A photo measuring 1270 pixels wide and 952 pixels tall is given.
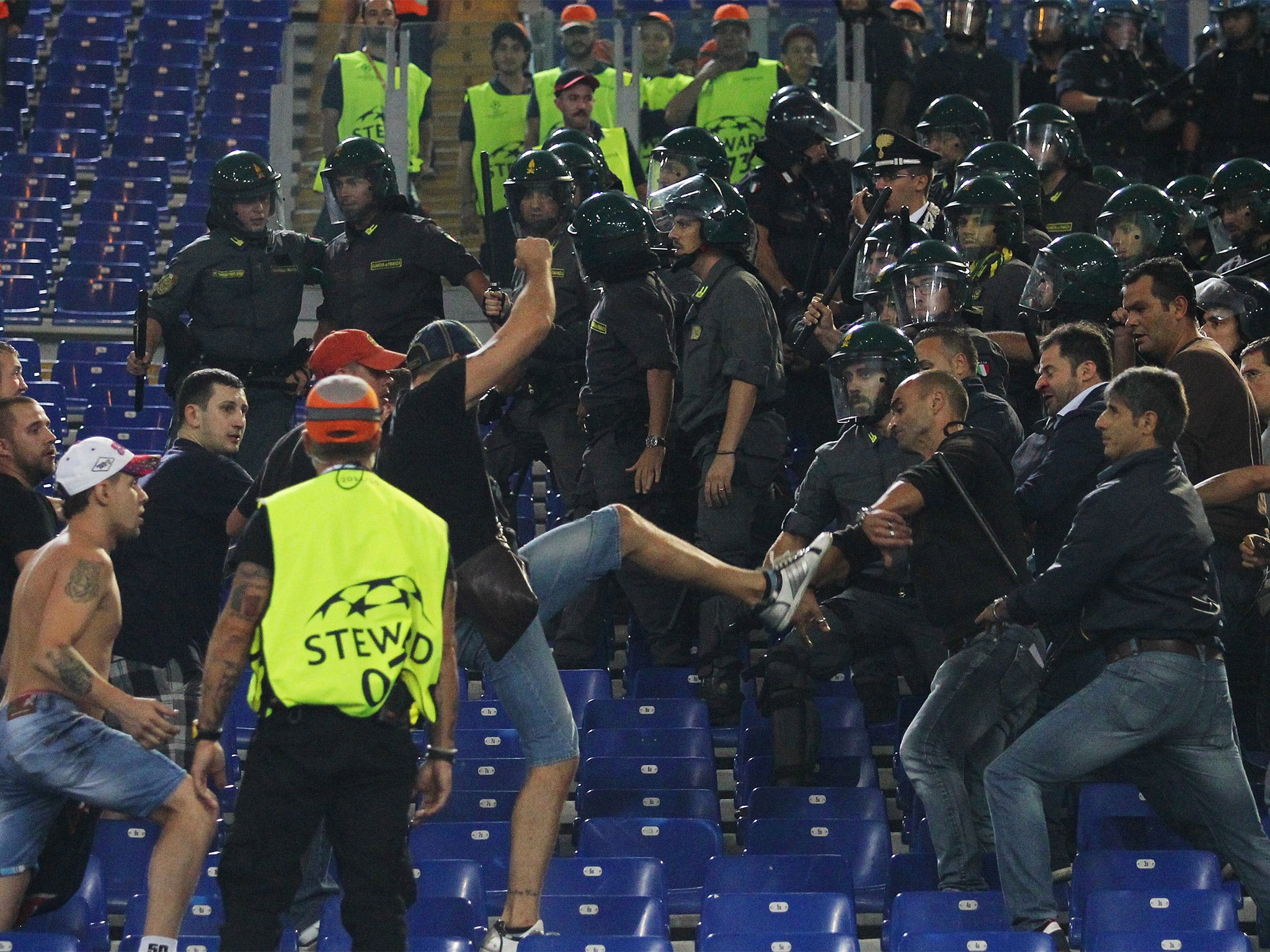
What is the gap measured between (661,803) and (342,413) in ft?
8.75

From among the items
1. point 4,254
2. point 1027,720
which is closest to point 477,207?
point 4,254

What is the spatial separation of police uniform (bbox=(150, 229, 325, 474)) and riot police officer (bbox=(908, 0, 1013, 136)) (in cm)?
465

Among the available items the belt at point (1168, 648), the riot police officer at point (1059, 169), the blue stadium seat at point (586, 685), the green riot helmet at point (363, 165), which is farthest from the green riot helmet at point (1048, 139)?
the belt at point (1168, 648)

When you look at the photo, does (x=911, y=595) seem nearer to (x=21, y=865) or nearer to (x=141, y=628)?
(x=141, y=628)

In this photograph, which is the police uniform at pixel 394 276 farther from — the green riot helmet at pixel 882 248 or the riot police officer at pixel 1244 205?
the riot police officer at pixel 1244 205

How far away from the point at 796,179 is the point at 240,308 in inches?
115

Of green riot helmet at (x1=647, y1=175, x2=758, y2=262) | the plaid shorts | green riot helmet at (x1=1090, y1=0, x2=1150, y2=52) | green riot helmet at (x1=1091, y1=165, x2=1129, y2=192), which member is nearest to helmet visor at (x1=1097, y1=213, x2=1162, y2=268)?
green riot helmet at (x1=1091, y1=165, x2=1129, y2=192)

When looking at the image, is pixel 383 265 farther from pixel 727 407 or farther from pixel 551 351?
pixel 727 407

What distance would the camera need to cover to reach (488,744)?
789 cm

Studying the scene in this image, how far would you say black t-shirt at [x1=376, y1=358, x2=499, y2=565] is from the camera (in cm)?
589

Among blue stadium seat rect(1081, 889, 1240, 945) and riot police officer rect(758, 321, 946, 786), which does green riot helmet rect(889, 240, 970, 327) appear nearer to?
riot police officer rect(758, 321, 946, 786)

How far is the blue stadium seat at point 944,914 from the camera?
20.9 ft

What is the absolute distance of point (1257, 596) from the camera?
25.1ft

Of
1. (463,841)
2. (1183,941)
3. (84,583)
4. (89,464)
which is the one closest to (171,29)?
(89,464)
